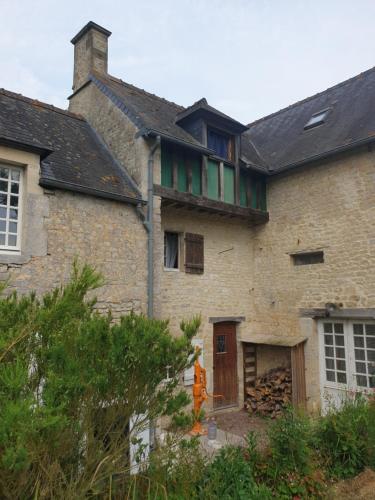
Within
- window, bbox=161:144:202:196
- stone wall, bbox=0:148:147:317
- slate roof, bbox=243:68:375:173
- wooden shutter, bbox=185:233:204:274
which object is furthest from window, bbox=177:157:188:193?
slate roof, bbox=243:68:375:173

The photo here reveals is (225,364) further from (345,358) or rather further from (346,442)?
(346,442)

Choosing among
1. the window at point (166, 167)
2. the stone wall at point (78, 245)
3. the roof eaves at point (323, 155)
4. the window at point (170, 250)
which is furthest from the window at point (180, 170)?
the roof eaves at point (323, 155)

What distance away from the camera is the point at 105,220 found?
6832 mm

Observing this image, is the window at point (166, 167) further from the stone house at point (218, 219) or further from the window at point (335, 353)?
the window at point (335, 353)

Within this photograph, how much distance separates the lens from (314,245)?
8.91m

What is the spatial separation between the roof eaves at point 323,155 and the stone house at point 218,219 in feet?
0.11

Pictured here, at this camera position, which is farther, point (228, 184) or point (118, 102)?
point (228, 184)

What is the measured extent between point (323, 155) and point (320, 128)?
6.18 ft

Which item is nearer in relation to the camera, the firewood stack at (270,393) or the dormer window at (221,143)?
the firewood stack at (270,393)

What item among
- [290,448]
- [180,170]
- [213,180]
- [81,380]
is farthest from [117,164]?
[81,380]

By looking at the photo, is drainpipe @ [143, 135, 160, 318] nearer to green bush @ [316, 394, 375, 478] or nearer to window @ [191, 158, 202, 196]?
window @ [191, 158, 202, 196]

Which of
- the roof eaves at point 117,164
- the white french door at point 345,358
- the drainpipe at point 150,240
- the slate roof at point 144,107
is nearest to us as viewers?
the drainpipe at point 150,240

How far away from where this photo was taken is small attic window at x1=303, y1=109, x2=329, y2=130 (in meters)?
10.2

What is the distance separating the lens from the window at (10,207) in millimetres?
5699
